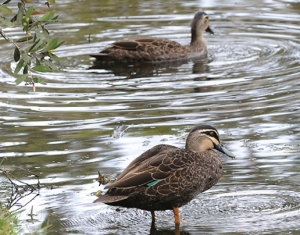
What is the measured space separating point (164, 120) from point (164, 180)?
337 cm

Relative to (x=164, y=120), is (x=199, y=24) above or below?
above

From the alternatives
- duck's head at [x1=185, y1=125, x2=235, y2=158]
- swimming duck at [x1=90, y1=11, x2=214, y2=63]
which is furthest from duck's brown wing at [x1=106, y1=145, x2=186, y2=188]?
swimming duck at [x1=90, y1=11, x2=214, y2=63]

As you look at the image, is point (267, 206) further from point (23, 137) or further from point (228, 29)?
point (228, 29)

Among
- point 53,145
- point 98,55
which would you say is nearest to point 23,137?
point 53,145

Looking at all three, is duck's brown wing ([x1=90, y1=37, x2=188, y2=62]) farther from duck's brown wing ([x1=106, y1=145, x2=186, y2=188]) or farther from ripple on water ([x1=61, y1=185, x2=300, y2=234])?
duck's brown wing ([x1=106, y1=145, x2=186, y2=188])

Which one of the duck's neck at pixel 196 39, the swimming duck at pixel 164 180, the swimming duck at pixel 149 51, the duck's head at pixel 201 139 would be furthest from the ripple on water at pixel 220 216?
the duck's neck at pixel 196 39

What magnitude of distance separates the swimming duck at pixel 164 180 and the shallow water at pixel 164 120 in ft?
0.81

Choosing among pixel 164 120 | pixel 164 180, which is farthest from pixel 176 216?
pixel 164 120

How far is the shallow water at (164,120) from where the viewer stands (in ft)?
26.1

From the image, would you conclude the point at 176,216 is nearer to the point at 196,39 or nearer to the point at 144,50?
the point at 144,50

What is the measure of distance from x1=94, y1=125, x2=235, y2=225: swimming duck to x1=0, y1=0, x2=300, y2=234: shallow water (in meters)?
0.25

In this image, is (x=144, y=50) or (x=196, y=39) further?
(x=196, y=39)

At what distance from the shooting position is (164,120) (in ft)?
36.2

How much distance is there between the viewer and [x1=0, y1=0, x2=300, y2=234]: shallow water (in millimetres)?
7961
